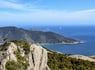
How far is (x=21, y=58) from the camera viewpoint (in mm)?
19750

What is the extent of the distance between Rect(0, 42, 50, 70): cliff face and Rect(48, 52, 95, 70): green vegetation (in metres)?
6.13

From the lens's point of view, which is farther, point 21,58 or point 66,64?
point 66,64

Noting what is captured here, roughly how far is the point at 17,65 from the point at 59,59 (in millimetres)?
14457

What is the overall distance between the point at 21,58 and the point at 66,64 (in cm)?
1158

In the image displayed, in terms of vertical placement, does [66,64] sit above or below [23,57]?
below

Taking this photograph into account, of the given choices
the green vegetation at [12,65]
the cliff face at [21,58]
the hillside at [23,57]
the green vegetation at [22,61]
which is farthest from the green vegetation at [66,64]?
the green vegetation at [12,65]

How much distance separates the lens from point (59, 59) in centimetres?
3206

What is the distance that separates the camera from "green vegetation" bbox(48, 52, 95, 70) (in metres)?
29.1

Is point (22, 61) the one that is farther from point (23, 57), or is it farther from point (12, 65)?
point (12, 65)

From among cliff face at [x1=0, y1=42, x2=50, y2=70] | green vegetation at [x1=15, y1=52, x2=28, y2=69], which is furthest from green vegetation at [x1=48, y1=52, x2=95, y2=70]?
green vegetation at [x1=15, y1=52, x2=28, y2=69]

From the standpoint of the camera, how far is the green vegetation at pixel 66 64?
29.1m

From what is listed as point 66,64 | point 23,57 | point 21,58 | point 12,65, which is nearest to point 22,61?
point 21,58

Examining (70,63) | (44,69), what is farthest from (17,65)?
(70,63)

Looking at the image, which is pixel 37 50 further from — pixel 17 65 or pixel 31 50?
pixel 17 65
